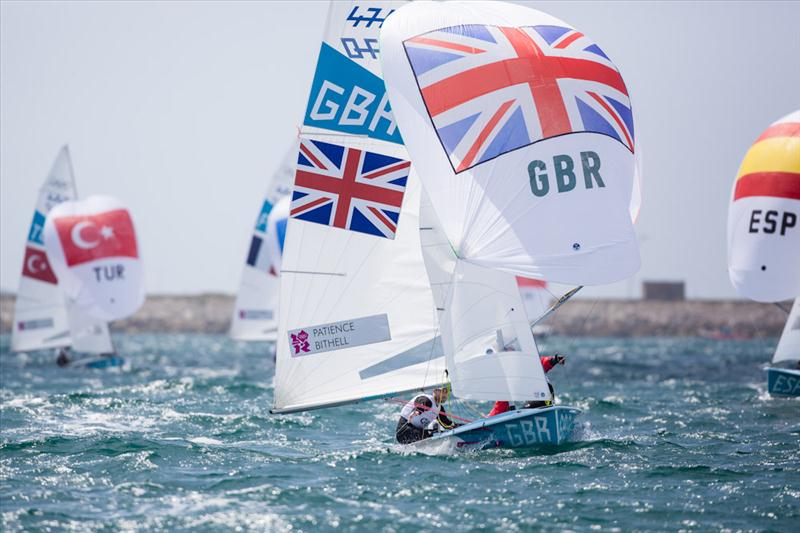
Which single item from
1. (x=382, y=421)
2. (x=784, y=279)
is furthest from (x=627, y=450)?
(x=784, y=279)

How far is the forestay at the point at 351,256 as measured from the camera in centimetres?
1606

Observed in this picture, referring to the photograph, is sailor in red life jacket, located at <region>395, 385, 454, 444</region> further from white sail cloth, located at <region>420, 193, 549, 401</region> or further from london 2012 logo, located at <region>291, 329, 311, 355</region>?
london 2012 logo, located at <region>291, 329, 311, 355</region>

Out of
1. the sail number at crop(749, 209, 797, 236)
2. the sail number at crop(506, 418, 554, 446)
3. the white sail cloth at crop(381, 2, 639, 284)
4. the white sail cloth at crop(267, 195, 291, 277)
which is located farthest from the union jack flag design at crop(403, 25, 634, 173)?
the white sail cloth at crop(267, 195, 291, 277)

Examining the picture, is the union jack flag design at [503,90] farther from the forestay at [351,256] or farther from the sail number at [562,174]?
the forestay at [351,256]

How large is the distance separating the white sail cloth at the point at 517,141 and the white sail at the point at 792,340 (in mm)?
10323

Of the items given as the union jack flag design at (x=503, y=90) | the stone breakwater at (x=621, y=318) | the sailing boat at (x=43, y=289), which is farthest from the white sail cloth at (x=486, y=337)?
the stone breakwater at (x=621, y=318)

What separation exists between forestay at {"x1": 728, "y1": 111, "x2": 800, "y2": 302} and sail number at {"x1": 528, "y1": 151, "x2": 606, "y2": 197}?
9160 mm

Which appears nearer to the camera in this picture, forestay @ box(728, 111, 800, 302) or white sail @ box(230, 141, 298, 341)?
forestay @ box(728, 111, 800, 302)

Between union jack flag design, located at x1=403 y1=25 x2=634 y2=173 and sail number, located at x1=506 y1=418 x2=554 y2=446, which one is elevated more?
union jack flag design, located at x1=403 y1=25 x2=634 y2=173

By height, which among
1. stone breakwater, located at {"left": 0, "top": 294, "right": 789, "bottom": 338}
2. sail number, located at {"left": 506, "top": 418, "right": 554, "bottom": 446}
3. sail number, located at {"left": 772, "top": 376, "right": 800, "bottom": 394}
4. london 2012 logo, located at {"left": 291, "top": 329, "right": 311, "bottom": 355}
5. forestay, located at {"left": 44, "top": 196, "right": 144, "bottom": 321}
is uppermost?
forestay, located at {"left": 44, "top": 196, "right": 144, "bottom": 321}

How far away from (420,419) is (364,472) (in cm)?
164

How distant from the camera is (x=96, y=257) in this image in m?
34.0

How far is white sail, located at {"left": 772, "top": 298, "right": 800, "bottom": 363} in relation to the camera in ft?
76.5

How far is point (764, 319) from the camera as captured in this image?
97125 millimetres
